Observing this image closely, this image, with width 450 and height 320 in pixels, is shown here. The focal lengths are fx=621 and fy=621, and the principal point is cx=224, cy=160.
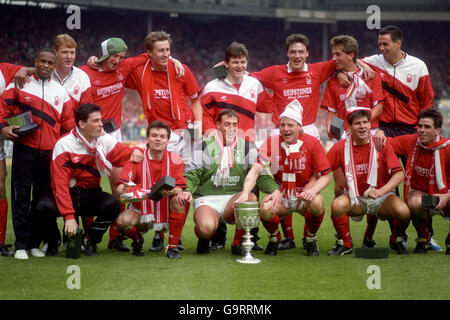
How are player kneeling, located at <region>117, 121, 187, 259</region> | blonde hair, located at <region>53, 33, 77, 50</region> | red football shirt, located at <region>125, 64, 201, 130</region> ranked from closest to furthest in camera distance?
player kneeling, located at <region>117, 121, 187, 259</region> → blonde hair, located at <region>53, 33, 77, 50</region> → red football shirt, located at <region>125, 64, 201, 130</region>

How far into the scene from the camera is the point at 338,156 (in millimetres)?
6473

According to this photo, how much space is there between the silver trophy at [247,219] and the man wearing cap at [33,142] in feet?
6.54

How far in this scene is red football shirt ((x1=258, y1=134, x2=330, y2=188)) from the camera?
629 centimetres

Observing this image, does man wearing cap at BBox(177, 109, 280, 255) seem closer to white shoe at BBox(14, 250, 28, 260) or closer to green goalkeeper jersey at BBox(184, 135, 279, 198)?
green goalkeeper jersey at BBox(184, 135, 279, 198)

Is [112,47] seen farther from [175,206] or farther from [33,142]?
[175,206]

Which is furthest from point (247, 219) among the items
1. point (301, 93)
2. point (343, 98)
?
point (343, 98)

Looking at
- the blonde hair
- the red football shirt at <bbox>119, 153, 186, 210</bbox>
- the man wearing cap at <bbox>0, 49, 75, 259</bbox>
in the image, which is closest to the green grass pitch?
the man wearing cap at <bbox>0, 49, 75, 259</bbox>

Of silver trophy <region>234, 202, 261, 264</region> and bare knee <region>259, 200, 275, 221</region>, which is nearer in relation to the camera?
silver trophy <region>234, 202, 261, 264</region>

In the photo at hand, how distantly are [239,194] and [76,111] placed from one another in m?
1.81

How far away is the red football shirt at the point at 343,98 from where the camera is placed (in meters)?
6.99

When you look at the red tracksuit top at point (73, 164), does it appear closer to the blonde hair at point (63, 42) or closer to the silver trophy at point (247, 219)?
the blonde hair at point (63, 42)

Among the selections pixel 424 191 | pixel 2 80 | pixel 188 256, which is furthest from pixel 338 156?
pixel 2 80

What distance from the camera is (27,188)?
619 cm
